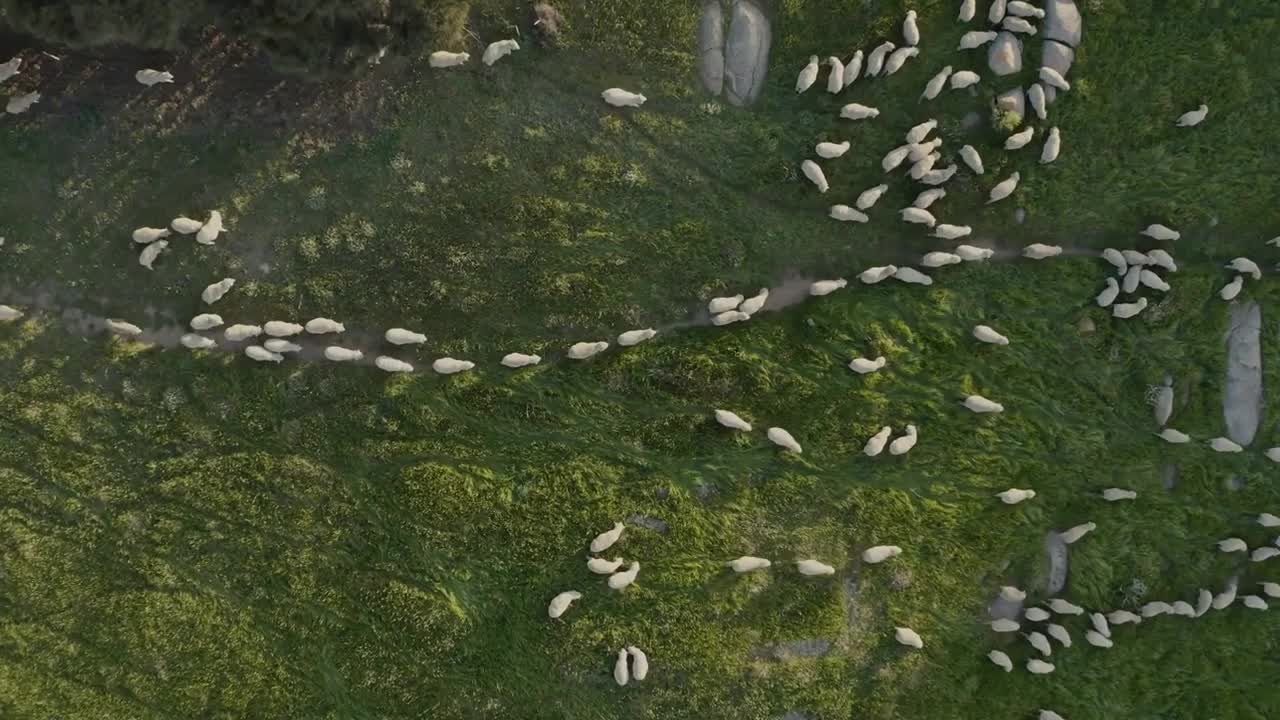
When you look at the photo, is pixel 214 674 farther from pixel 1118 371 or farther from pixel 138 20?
pixel 1118 371

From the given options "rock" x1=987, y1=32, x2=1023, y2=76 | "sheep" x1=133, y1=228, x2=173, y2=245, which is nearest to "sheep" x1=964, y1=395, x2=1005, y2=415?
"rock" x1=987, y1=32, x2=1023, y2=76

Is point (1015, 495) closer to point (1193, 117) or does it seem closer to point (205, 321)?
point (1193, 117)

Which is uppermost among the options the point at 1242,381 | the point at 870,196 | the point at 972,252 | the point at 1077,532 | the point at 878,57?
the point at 878,57

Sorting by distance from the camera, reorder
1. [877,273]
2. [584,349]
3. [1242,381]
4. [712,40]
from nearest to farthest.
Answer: [584,349] < [877,273] < [712,40] < [1242,381]

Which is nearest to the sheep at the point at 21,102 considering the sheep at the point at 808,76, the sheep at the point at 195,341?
the sheep at the point at 195,341

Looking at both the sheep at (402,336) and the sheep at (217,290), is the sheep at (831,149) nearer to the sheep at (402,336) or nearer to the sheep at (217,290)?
the sheep at (402,336)

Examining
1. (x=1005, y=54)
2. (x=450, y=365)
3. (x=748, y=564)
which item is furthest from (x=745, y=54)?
(x=748, y=564)
